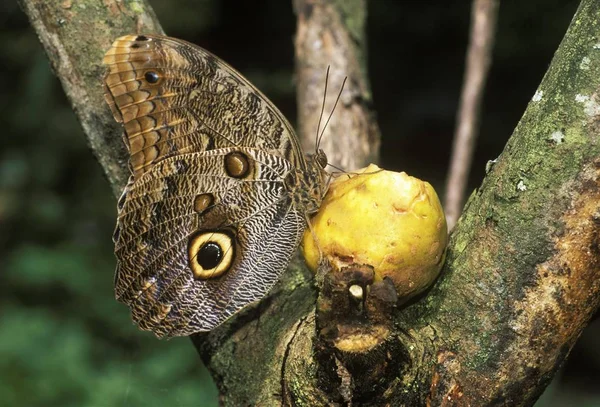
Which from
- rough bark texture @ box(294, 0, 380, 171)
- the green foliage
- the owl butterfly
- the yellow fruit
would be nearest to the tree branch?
rough bark texture @ box(294, 0, 380, 171)

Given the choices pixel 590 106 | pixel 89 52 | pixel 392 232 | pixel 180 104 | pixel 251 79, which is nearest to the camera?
pixel 590 106

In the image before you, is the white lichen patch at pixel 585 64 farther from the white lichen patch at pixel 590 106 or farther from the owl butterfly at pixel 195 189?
the owl butterfly at pixel 195 189

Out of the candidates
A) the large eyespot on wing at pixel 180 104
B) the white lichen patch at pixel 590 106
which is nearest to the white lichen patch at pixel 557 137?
the white lichen patch at pixel 590 106

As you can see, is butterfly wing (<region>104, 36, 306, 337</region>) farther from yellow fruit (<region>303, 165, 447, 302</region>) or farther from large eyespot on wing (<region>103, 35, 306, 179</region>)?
yellow fruit (<region>303, 165, 447, 302</region>)

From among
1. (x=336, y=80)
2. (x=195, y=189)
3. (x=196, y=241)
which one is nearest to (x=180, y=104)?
(x=195, y=189)

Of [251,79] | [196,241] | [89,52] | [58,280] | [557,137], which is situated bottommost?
[58,280]

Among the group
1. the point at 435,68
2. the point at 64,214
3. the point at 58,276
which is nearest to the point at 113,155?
the point at 58,276

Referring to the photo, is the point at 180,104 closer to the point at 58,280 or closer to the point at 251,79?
the point at 58,280

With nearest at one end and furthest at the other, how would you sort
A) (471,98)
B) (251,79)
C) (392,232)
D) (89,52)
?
(392,232) < (89,52) < (471,98) < (251,79)
